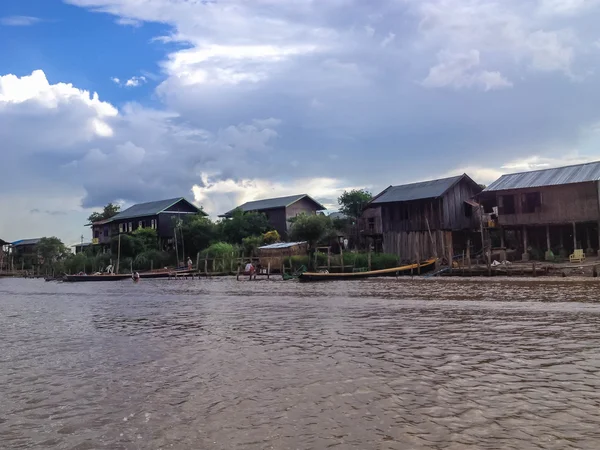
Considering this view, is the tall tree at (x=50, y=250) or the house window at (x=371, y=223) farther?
the tall tree at (x=50, y=250)

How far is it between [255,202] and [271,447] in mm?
60646

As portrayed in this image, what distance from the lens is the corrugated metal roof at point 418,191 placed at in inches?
1581

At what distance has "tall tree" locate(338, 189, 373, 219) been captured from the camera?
5575cm

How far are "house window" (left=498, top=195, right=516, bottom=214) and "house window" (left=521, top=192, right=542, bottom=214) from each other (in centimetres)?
79

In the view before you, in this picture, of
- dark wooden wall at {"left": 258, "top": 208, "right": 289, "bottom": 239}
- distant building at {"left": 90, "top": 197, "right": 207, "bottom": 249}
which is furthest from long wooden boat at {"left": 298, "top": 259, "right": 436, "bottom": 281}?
distant building at {"left": 90, "top": 197, "right": 207, "bottom": 249}

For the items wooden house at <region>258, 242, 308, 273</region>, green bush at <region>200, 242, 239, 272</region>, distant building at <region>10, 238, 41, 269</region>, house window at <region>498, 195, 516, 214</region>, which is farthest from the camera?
distant building at <region>10, 238, 41, 269</region>

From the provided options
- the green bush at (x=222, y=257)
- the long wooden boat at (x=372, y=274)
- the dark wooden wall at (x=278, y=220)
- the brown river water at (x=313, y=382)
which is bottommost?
the brown river water at (x=313, y=382)

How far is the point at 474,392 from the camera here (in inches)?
283

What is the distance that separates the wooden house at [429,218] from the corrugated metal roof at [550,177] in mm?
4313

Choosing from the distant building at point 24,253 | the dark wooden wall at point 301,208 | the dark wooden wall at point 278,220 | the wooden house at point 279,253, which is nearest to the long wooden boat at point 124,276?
the wooden house at point 279,253

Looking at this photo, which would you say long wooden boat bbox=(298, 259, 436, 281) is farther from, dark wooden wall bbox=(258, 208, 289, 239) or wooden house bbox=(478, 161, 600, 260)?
dark wooden wall bbox=(258, 208, 289, 239)

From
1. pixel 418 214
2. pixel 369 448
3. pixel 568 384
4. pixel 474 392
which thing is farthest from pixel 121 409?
pixel 418 214

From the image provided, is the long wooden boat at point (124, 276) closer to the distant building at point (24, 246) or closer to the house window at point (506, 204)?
the house window at point (506, 204)

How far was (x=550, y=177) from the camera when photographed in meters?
34.8
